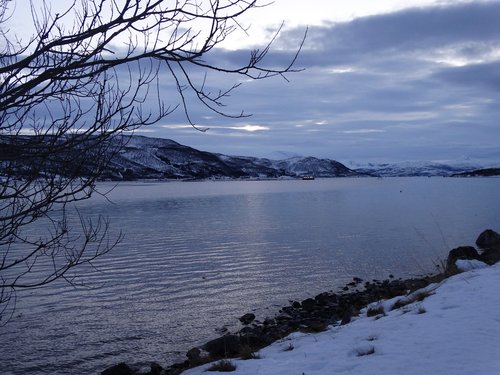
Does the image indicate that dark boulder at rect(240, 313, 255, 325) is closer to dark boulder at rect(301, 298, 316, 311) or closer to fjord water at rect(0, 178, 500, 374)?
fjord water at rect(0, 178, 500, 374)

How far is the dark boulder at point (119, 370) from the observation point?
518 inches

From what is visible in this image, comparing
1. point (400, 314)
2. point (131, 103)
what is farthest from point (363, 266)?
point (131, 103)

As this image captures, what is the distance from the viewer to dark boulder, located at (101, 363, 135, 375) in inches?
518

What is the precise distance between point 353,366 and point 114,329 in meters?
12.3

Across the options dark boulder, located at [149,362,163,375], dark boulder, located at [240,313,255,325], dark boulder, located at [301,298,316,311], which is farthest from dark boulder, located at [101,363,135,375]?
dark boulder, located at [301,298,316,311]

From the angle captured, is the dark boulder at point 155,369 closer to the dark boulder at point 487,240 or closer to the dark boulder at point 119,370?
the dark boulder at point 119,370

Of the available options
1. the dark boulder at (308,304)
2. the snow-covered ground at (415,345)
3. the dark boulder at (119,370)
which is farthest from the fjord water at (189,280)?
the snow-covered ground at (415,345)

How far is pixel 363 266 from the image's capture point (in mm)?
28719

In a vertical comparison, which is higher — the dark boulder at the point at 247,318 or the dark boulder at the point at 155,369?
the dark boulder at the point at 247,318

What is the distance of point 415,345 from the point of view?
24.8 feet

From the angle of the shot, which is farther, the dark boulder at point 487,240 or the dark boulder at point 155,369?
the dark boulder at point 487,240

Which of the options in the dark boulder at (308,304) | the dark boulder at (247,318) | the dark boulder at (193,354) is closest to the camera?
the dark boulder at (193,354)

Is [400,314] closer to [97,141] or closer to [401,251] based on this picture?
[97,141]

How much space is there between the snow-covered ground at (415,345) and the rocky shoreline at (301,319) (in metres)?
1.64
